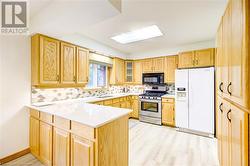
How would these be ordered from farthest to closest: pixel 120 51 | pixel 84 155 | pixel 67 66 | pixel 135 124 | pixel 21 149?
pixel 120 51 → pixel 135 124 → pixel 67 66 → pixel 21 149 → pixel 84 155

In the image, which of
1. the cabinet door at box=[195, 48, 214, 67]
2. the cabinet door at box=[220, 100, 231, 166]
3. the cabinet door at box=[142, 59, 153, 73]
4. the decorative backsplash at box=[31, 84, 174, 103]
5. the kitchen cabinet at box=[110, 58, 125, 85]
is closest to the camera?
the cabinet door at box=[220, 100, 231, 166]

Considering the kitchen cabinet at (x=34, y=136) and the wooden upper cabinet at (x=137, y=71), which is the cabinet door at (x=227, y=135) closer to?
the kitchen cabinet at (x=34, y=136)

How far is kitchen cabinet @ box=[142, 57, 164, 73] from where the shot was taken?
4418mm

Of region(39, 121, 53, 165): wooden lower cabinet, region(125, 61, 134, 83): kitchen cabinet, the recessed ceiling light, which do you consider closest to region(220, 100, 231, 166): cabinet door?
the recessed ceiling light

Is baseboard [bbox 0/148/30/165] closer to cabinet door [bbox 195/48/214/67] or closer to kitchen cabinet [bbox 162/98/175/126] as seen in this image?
kitchen cabinet [bbox 162/98/175/126]

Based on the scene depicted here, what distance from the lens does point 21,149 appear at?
2354mm

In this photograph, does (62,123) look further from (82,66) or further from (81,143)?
(82,66)

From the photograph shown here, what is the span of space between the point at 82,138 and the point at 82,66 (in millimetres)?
2019

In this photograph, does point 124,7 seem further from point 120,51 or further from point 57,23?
point 120,51

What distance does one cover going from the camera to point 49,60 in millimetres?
2486

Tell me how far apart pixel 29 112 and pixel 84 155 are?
170 centimetres

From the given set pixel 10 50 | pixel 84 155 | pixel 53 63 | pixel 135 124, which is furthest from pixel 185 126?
pixel 10 50

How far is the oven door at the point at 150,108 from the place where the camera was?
13.3 ft

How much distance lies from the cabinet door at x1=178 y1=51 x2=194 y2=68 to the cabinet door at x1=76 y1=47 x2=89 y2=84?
8.65 feet
